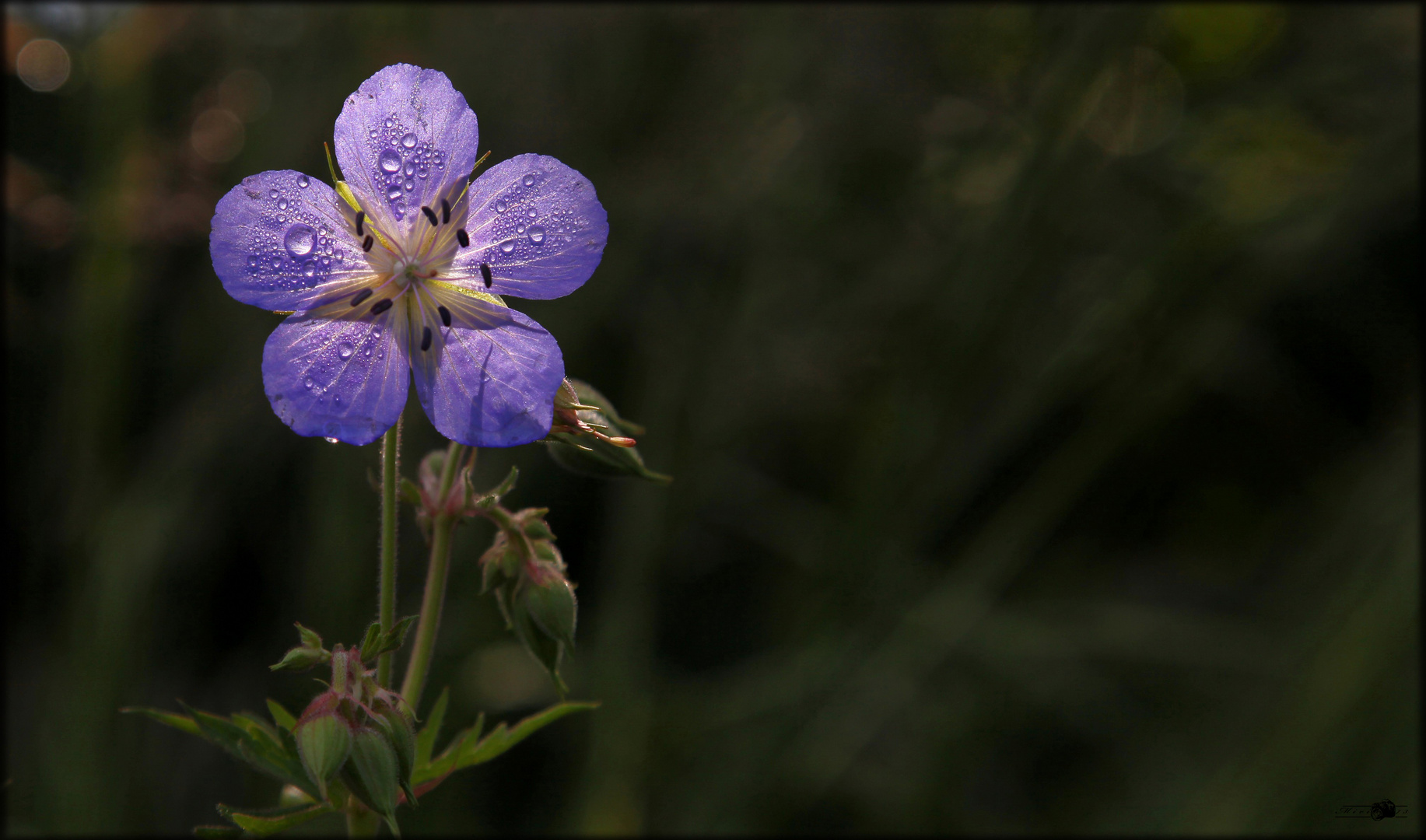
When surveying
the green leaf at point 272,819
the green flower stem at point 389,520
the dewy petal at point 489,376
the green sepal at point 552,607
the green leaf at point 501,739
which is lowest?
the green leaf at point 272,819

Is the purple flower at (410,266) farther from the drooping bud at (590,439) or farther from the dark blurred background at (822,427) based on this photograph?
the dark blurred background at (822,427)

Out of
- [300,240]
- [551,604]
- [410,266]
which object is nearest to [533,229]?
[410,266]

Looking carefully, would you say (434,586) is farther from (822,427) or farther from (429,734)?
(822,427)

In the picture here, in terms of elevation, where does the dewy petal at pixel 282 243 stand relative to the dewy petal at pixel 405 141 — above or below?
below

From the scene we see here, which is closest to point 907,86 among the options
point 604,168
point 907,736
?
point 604,168

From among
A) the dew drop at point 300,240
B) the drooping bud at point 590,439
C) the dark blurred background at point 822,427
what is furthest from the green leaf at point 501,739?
the dark blurred background at point 822,427

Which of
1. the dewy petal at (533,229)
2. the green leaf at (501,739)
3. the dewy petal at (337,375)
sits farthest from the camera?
the green leaf at (501,739)

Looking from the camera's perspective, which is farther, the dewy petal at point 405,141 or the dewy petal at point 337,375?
the dewy petal at point 405,141
